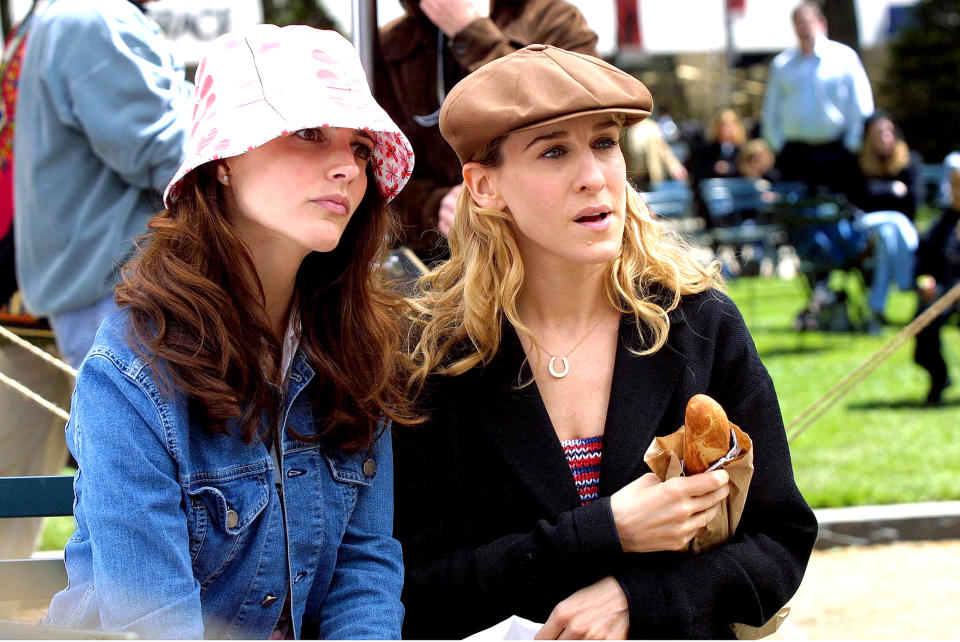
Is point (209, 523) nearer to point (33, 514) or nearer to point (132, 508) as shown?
point (132, 508)

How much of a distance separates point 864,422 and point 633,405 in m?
4.94

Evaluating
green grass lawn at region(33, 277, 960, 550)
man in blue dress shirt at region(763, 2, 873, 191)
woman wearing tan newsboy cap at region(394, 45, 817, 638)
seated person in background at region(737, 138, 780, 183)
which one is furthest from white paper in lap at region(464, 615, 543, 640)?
seated person in background at region(737, 138, 780, 183)

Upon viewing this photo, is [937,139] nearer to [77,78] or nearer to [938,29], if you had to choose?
[938,29]

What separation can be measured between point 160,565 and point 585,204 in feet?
3.26

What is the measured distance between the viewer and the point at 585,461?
2.20 m

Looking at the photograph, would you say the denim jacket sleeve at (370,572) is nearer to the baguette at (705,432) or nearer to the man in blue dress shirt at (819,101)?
the baguette at (705,432)

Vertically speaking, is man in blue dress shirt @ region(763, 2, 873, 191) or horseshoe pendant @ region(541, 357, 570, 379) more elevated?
horseshoe pendant @ region(541, 357, 570, 379)

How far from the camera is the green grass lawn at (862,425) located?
211 inches

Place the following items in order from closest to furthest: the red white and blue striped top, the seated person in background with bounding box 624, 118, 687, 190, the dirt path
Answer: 1. the red white and blue striped top
2. the dirt path
3. the seated person in background with bounding box 624, 118, 687, 190

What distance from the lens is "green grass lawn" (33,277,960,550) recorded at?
5348mm

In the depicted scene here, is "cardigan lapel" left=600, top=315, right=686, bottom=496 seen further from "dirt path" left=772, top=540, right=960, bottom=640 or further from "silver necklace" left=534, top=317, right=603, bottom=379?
"dirt path" left=772, top=540, right=960, bottom=640

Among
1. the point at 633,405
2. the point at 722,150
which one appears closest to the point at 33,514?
the point at 633,405

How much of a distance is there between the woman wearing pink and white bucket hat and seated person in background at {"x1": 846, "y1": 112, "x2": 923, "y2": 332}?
293 inches

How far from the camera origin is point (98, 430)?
178cm
